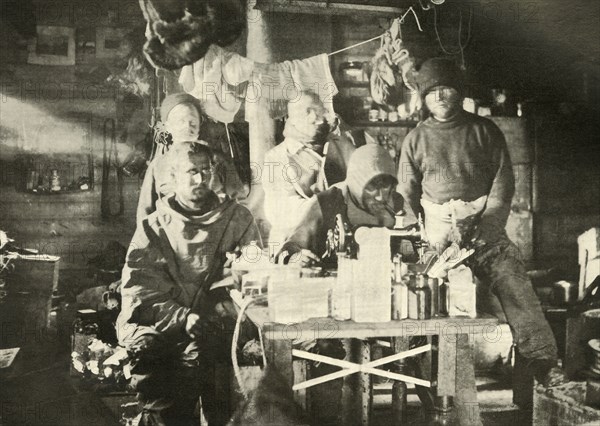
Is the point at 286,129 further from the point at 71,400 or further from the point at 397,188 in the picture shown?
the point at 71,400

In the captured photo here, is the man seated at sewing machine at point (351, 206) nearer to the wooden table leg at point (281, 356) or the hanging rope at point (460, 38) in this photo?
the wooden table leg at point (281, 356)

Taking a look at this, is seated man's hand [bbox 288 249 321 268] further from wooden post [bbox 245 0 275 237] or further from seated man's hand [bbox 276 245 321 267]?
wooden post [bbox 245 0 275 237]

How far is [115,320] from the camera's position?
13.5ft

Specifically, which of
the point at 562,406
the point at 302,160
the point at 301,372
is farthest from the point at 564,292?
the point at 302,160

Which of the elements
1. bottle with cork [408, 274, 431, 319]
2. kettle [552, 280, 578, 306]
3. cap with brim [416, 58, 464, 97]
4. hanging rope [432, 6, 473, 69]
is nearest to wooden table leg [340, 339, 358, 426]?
bottle with cork [408, 274, 431, 319]

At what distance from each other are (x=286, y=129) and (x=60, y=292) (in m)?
2.13

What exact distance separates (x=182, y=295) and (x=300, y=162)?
1399 mm

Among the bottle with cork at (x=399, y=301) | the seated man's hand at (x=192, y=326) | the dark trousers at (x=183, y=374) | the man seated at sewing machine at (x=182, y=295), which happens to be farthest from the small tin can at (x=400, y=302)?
the seated man's hand at (x=192, y=326)

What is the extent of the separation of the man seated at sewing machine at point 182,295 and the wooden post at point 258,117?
175mm

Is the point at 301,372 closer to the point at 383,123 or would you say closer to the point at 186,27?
the point at 383,123

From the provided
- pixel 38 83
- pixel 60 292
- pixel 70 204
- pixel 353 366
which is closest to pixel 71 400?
pixel 60 292

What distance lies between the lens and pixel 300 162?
444 centimetres

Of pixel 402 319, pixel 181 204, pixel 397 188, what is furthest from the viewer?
pixel 397 188

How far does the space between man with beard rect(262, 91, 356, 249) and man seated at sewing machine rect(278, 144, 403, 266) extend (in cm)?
7
